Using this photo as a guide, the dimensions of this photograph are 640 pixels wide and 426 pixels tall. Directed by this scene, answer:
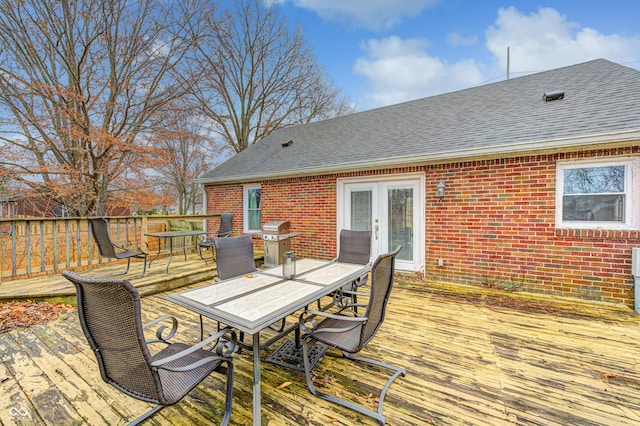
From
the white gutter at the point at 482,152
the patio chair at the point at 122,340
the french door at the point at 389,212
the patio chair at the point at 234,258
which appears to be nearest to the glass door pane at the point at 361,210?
the french door at the point at 389,212

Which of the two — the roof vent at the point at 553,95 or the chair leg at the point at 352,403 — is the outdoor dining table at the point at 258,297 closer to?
the chair leg at the point at 352,403

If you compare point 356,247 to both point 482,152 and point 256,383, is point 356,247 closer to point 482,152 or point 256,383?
point 256,383

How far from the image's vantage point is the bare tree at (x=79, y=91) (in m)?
6.41

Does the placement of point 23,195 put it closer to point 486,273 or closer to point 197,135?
point 197,135

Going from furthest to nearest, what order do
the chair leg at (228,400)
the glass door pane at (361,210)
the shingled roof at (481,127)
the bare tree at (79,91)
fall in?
the bare tree at (79,91), the glass door pane at (361,210), the shingled roof at (481,127), the chair leg at (228,400)

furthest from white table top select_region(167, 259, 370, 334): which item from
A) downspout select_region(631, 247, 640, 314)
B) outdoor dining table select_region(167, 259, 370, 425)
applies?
downspout select_region(631, 247, 640, 314)

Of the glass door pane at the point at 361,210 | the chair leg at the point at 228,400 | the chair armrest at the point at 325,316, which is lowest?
the chair leg at the point at 228,400

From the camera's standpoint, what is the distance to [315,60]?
14.0 metres

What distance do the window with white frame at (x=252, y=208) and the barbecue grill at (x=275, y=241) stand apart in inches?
59.4

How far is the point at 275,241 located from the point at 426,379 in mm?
4469

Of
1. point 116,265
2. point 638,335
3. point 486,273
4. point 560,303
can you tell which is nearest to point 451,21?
point 486,273

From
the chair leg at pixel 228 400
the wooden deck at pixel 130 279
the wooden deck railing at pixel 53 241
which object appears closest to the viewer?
the chair leg at pixel 228 400

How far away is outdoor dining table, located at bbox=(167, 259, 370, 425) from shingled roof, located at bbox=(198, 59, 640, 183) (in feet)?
10.7

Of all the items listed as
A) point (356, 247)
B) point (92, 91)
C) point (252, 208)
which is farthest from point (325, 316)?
point (92, 91)
